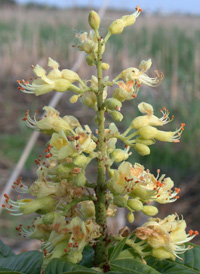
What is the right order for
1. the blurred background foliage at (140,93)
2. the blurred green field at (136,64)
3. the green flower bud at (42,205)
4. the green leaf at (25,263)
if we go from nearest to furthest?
1. the green leaf at (25,263)
2. the green flower bud at (42,205)
3. the blurred background foliage at (140,93)
4. the blurred green field at (136,64)

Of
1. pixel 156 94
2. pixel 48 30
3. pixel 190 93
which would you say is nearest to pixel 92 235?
pixel 190 93

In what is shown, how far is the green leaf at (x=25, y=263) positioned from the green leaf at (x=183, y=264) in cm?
33

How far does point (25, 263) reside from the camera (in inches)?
43.3

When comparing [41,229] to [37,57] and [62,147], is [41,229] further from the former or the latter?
[37,57]

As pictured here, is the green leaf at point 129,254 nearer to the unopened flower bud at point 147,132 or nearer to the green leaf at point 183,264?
the green leaf at point 183,264

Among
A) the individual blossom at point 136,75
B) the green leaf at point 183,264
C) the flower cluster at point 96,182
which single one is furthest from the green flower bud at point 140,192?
the individual blossom at point 136,75

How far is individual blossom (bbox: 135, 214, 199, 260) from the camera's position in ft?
3.84

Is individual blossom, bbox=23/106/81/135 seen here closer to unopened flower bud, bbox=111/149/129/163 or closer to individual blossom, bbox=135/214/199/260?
unopened flower bud, bbox=111/149/129/163

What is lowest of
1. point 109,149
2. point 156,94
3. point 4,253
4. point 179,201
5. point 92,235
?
point 179,201

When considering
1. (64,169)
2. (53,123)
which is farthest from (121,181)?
(53,123)

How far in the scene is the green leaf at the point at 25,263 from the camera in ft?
3.57

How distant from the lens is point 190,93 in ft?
22.6

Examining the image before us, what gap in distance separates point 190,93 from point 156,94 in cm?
82

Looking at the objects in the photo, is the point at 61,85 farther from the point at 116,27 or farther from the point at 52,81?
the point at 116,27
